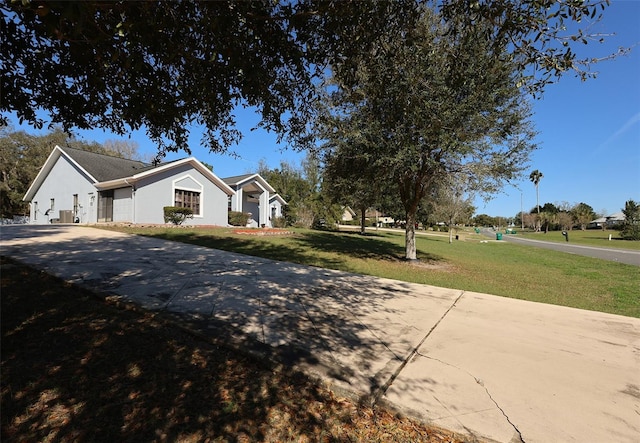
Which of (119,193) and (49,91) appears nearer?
(49,91)

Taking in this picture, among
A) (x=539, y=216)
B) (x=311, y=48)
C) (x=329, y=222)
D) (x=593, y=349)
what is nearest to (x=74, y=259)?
(x=311, y=48)

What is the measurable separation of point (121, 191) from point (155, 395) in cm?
2125

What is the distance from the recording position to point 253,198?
1207 inches

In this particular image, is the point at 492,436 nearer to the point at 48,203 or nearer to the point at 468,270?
the point at 468,270

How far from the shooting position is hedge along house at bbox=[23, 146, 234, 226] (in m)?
19.5

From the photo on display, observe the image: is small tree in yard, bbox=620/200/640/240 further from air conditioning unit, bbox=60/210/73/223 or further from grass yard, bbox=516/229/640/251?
air conditioning unit, bbox=60/210/73/223

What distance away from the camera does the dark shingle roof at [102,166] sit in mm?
21411

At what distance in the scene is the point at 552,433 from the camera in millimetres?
2387

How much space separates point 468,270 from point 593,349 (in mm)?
7984

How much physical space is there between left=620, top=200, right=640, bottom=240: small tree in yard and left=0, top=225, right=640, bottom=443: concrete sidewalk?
171 ft

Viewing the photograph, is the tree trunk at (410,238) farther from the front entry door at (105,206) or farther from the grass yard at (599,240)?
the grass yard at (599,240)

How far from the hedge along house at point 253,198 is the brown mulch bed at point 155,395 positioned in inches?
965

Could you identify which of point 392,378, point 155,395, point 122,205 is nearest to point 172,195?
point 122,205

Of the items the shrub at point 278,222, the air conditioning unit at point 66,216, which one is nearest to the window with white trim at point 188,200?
the air conditioning unit at point 66,216
